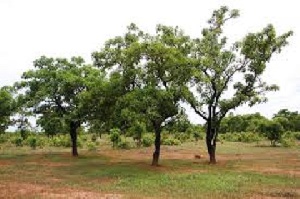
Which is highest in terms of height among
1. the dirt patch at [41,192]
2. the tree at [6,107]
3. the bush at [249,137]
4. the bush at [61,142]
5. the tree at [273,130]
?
the tree at [6,107]

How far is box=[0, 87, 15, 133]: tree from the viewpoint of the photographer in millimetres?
63094

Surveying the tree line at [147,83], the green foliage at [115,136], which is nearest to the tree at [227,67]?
the tree line at [147,83]

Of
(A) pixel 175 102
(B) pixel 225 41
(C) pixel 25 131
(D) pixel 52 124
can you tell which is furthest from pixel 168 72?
(C) pixel 25 131

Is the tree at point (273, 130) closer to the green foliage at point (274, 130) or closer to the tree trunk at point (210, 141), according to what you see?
the green foliage at point (274, 130)

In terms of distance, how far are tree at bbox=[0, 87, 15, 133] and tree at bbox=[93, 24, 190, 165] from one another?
61.8 feet

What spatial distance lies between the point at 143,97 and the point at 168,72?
4923mm

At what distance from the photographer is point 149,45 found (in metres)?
44.8

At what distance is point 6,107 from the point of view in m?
63.1

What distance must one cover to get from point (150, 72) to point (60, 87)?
17601mm

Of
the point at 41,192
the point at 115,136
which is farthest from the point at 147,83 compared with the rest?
the point at 115,136

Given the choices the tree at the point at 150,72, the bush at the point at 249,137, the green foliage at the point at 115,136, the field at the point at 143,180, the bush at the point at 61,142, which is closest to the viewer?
the field at the point at 143,180

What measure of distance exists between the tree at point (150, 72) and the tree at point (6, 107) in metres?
18.8

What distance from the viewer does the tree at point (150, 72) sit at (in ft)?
145

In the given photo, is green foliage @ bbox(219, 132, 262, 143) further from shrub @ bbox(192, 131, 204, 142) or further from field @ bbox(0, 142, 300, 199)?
field @ bbox(0, 142, 300, 199)
